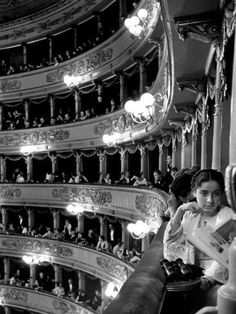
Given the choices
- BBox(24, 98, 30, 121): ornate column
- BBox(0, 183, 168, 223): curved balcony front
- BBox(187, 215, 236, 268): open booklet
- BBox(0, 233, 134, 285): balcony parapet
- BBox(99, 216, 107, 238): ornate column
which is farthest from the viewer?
BBox(24, 98, 30, 121): ornate column

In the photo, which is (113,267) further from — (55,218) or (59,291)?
(55,218)

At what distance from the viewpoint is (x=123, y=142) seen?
58.7 feet

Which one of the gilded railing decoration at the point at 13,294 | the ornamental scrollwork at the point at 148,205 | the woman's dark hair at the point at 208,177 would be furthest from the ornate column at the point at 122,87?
the woman's dark hair at the point at 208,177

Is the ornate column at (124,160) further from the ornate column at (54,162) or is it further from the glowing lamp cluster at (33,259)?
the glowing lamp cluster at (33,259)

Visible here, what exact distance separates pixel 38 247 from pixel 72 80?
9.14 m

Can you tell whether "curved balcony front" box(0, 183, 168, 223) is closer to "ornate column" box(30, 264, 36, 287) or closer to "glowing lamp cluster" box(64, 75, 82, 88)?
"ornate column" box(30, 264, 36, 287)

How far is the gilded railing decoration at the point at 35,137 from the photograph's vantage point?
71.5ft

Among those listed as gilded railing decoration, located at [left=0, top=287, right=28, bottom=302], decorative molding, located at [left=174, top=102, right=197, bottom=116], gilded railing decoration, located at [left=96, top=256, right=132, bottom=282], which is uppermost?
decorative molding, located at [left=174, top=102, right=197, bottom=116]

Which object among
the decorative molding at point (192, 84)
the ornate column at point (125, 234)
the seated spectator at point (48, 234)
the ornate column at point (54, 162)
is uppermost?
the decorative molding at point (192, 84)

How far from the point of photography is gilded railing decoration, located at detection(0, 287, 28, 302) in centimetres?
2280

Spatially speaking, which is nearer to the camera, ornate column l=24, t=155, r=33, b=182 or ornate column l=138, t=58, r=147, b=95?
ornate column l=138, t=58, r=147, b=95

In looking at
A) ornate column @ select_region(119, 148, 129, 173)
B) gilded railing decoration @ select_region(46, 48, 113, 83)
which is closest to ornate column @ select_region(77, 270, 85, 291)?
ornate column @ select_region(119, 148, 129, 173)

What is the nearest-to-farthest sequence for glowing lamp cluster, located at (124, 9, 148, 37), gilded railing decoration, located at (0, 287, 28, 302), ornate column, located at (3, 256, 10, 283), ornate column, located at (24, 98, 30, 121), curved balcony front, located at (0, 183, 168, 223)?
glowing lamp cluster, located at (124, 9, 148, 37)
curved balcony front, located at (0, 183, 168, 223)
gilded railing decoration, located at (0, 287, 28, 302)
ornate column, located at (24, 98, 30, 121)
ornate column, located at (3, 256, 10, 283)

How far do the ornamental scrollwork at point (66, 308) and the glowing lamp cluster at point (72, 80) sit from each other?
10.4m
